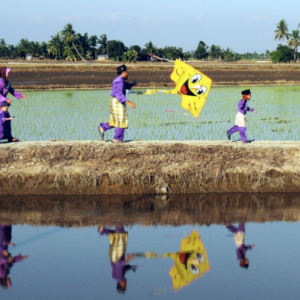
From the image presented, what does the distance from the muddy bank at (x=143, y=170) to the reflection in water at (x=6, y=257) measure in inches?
54.2

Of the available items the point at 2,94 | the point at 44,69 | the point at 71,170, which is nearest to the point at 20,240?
the point at 71,170

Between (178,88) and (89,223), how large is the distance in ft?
9.16

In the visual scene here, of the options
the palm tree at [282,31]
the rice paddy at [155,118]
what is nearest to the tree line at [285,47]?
the palm tree at [282,31]

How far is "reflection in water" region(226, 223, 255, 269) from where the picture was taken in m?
5.62

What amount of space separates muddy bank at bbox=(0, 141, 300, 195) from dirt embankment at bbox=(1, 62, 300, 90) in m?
15.6

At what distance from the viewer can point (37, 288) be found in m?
4.95

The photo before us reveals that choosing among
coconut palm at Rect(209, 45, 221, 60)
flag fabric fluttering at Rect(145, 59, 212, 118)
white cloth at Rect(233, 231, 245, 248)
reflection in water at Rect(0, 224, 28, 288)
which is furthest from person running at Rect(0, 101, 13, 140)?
coconut palm at Rect(209, 45, 221, 60)

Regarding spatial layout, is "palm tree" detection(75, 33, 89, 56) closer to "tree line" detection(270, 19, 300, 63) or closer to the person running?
"tree line" detection(270, 19, 300, 63)

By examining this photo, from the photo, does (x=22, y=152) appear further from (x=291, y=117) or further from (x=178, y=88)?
(x=291, y=117)

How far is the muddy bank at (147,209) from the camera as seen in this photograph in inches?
278

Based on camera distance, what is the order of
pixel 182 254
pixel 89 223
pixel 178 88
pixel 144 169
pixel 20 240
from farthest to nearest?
pixel 178 88, pixel 144 169, pixel 89 223, pixel 20 240, pixel 182 254

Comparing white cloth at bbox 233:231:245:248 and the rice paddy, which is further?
the rice paddy

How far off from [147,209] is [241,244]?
5.52 ft

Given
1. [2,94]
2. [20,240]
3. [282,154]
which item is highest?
[2,94]
